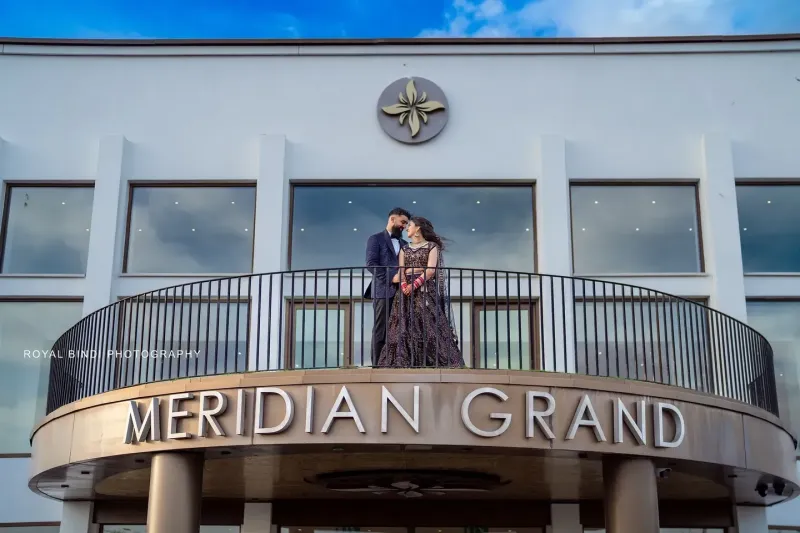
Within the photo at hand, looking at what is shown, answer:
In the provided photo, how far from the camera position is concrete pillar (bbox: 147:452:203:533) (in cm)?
1176

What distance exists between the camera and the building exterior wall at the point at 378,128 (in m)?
18.0

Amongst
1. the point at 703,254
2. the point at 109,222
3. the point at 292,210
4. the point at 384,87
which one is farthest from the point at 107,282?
the point at 703,254

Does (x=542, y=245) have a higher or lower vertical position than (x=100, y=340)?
higher

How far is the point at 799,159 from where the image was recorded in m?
18.4

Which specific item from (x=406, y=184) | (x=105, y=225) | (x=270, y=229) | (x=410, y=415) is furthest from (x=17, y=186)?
(x=410, y=415)

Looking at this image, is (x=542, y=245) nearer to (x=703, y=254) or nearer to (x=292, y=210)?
(x=703, y=254)

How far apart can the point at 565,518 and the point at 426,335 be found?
618cm

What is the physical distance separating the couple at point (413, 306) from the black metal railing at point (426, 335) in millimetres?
20

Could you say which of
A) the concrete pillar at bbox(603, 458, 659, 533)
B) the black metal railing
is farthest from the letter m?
the concrete pillar at bbox(603, 458, 659, 533)

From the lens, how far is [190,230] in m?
18.6

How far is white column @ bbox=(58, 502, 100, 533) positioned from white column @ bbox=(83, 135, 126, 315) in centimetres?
333

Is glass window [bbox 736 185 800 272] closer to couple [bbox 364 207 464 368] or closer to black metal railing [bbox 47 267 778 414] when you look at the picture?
black metal railing [bbox 47 267 778 414]

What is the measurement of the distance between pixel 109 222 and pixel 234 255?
2318mm

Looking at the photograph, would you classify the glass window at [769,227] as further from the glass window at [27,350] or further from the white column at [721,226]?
the glass window at [27,350]
